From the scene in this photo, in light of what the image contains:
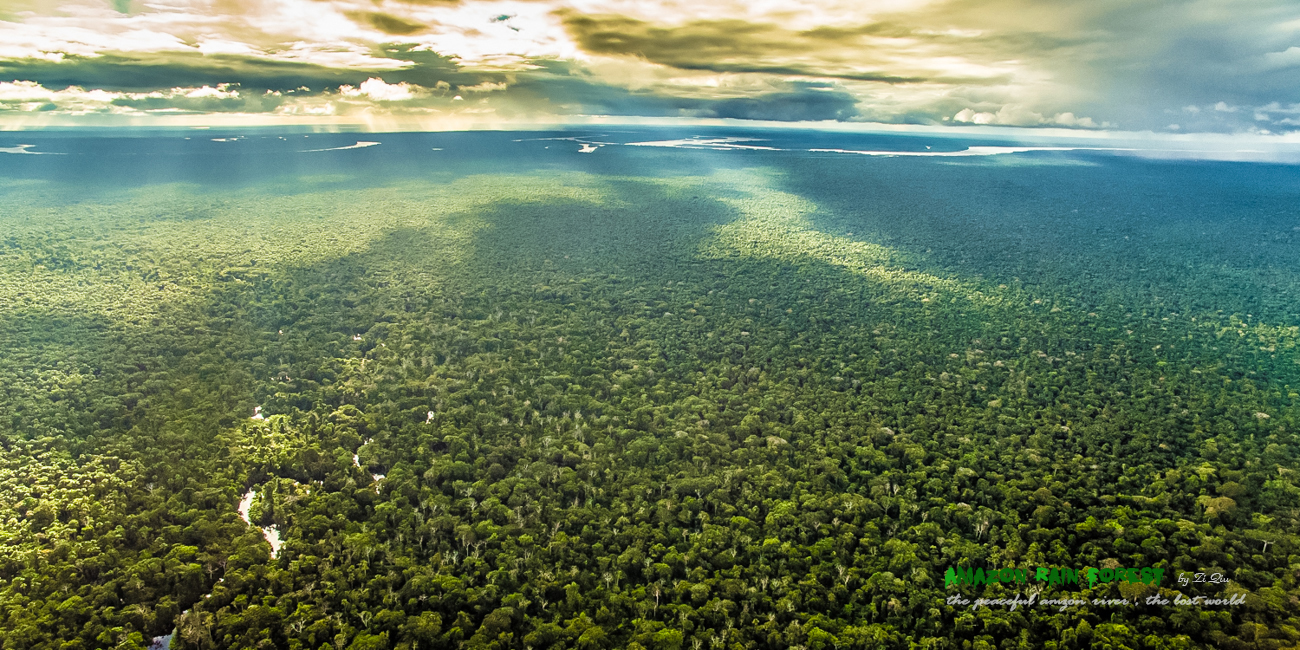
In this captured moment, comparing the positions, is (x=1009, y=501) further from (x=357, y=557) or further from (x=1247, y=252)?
(x=1247, y=252)

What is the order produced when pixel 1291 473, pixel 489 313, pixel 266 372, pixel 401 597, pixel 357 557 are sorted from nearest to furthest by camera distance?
1. pixel 401 597
2. pixel 357 557
3. pixel 1291 473
4. pixel 266 372
5. pixel 489 313

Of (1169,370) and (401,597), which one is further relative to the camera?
(1169,370)

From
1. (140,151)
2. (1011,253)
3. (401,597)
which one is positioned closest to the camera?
(401,597)

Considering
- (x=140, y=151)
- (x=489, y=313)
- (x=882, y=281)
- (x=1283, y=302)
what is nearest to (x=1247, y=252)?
(x=1283, y=302)

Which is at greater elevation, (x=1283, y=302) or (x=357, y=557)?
(x=1283, y=302)

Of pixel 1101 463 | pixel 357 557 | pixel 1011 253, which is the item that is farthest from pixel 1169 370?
pixel 357 557

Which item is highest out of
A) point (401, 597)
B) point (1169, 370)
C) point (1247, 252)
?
point (1247, 252)

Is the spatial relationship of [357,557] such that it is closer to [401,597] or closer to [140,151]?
[401,597]
